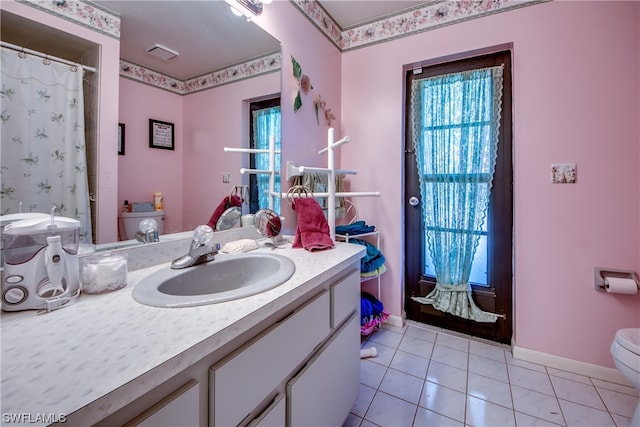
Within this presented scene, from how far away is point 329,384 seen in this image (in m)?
Answer: 0.99

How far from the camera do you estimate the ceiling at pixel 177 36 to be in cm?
75

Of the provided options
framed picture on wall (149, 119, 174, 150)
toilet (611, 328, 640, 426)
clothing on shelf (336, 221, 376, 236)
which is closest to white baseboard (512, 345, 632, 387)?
toilet (611, 328, 640, 426)

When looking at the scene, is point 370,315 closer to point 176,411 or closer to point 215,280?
point 215,280

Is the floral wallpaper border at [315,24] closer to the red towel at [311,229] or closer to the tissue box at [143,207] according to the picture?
the tissue box at [143,207]

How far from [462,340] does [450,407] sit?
2.31ft

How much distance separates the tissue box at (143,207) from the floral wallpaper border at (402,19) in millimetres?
1575

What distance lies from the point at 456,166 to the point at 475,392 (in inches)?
54.1

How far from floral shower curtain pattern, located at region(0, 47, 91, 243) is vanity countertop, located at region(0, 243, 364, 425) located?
0.30 meters

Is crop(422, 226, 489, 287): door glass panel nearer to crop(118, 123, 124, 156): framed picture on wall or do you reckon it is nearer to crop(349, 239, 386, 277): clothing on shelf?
crop(349, 239, 386, 277): clothing on shelf

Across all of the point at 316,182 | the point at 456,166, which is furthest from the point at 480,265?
the point at 316,182

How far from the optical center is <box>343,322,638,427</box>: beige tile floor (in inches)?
50.6

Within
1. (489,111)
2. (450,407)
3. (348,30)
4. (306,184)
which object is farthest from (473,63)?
(450,407)

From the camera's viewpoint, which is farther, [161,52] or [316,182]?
[316,182]

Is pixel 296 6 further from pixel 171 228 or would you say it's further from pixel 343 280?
pixel 343 280
